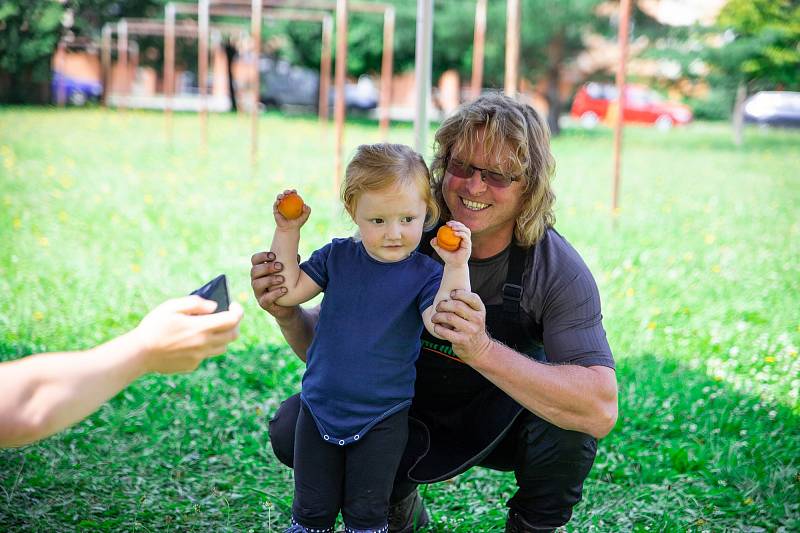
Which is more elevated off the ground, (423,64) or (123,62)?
(123,62)

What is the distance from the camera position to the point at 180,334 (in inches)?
67.2

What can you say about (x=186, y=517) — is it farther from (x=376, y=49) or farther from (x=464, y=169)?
(x=376, y=49)

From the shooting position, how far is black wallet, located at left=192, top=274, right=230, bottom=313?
185cm

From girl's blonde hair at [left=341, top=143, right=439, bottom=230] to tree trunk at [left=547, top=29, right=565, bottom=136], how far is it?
73.7 feet

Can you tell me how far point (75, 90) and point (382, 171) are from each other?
17183mm

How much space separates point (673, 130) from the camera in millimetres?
28641

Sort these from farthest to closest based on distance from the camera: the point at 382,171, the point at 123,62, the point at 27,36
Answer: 1. the point at 123,62
2. the point at 27,36
3. the point at 382,171

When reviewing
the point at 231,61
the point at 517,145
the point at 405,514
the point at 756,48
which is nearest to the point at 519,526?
the point at 405,514

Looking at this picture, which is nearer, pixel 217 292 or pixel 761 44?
pixel 217 292

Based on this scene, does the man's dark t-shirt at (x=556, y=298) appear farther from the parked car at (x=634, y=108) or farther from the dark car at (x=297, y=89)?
the dark car at (x=297, y=89)

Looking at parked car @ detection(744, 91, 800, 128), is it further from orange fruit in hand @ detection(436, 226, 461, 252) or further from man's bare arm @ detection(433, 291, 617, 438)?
orange fruit in hand @ detection(436, 226, 461, 252)

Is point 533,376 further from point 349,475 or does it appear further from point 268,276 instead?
point 268,276

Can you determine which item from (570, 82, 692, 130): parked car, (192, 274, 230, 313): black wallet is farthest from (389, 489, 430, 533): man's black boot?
(570, 82, 692, 130): parked car

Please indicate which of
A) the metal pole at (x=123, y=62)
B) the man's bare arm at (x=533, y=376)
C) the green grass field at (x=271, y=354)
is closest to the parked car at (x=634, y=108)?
the metal pole at (x=123, y=62)
